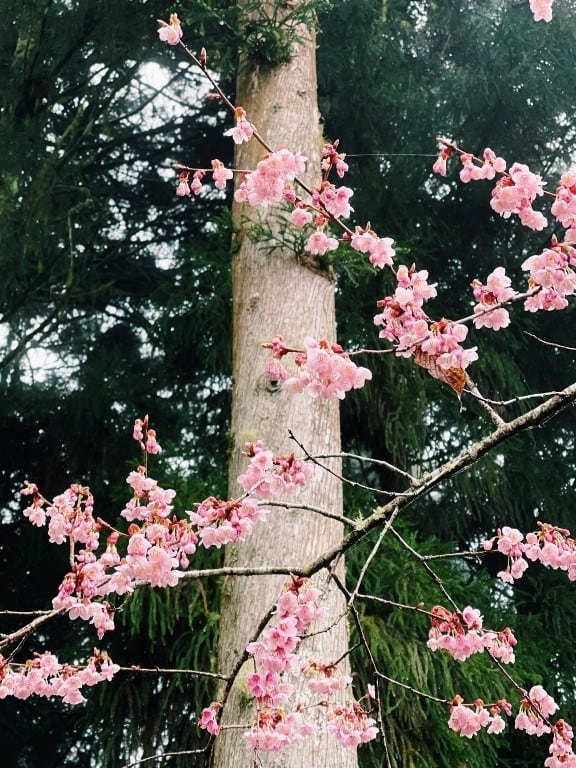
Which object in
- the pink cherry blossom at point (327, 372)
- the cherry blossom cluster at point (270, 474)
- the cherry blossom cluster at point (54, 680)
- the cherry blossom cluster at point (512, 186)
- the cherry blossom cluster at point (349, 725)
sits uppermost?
the cherry blossom cluster at point (512, 186)

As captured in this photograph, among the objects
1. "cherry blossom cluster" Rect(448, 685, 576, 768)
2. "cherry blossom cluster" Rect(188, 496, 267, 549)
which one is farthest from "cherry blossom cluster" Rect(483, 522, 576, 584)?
"cherry blossom cluster" Rect(188, 496, 267, 549)

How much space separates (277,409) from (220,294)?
5.17 ft

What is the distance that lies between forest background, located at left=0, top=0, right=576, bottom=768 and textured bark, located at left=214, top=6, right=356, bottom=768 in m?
0.31

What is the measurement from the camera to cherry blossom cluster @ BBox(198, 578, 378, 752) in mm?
1545

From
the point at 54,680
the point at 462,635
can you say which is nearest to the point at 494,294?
the point at 462,635

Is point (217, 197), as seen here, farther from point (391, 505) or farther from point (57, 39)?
point (391, 505)

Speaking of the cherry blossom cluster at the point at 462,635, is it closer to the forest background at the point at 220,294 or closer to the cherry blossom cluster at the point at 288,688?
the cherry blossom cluster at the point at 288,688

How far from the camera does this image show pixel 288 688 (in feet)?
5.90

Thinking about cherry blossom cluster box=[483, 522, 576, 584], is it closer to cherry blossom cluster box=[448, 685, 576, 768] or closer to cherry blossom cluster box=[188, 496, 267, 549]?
cherry blossom cluster box=[448, 685, 576, 768]

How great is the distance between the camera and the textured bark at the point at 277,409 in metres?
1.97

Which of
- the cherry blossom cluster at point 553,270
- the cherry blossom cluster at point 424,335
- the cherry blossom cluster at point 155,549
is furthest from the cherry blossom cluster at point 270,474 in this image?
the cherry blossom cluster at point 553,270

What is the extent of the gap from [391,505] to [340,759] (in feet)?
2.77

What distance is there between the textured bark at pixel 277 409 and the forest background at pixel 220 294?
31 cm

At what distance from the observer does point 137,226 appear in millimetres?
5535
